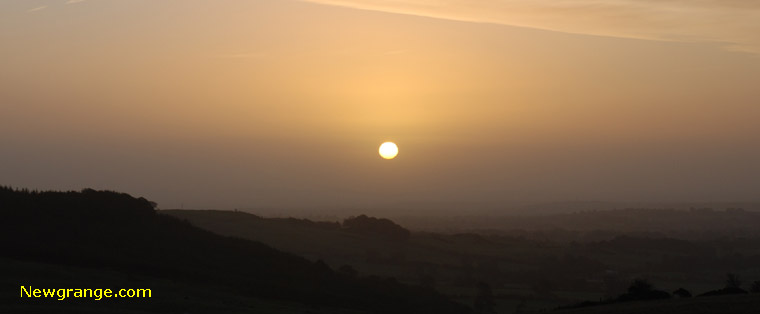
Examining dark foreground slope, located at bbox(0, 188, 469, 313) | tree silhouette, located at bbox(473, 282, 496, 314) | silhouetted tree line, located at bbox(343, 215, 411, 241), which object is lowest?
tree silhouette, located at bbox(473, 282, 496, 314)

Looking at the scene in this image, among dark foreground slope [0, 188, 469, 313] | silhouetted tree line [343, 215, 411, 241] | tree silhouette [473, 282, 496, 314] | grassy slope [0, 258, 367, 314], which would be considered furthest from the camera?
silhouetted tree line [343, 215, 411, 241]

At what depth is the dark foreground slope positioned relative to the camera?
6412cm

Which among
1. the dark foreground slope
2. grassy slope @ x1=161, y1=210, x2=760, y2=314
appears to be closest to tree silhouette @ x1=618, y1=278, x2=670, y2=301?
the dark foreground slope

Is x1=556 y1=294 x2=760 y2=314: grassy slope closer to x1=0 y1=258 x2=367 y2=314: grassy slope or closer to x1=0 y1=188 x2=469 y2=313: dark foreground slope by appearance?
x1=0 y1=258 x2=367 y2=314: grassy slope

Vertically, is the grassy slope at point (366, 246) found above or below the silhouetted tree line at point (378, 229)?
below

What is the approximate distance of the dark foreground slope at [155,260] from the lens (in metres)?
64.1

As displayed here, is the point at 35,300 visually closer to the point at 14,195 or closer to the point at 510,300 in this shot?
the point at 14,195

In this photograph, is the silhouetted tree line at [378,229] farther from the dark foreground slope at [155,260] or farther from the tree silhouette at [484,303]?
the dark foreground slope at [155,260]

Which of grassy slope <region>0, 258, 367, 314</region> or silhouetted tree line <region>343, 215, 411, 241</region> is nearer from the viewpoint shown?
grassy slope <region>0, 258, 367, 314</region>

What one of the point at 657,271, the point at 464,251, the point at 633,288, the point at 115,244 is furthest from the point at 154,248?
the point at 657,271

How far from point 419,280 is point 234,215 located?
50.5 meters

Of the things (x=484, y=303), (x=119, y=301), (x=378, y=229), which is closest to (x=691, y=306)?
(x=119, y=301)

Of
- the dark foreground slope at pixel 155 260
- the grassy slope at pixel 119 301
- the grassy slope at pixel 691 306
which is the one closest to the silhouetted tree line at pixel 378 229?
the dark foreground slope at pixel 155 260

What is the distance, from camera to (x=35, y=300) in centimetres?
4700
